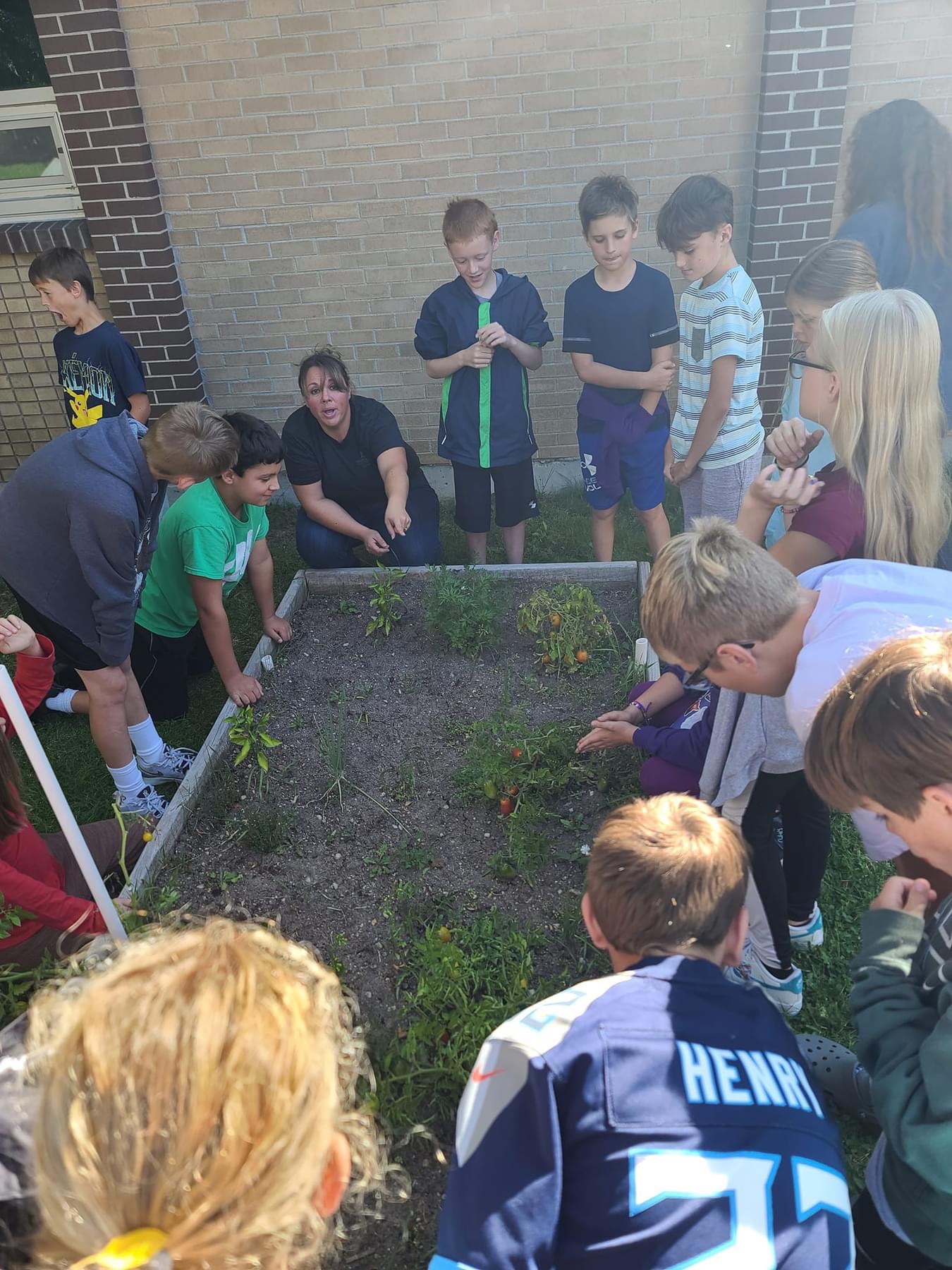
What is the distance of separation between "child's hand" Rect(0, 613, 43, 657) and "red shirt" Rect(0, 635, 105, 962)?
545mm

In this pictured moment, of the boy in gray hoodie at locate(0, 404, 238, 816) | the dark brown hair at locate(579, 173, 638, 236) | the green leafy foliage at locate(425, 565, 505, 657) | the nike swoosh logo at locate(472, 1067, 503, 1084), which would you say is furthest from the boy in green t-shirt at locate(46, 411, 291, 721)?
the nike swoosh logo at locate(472, 1067, 503, 1084)

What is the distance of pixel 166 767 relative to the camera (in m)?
3.80

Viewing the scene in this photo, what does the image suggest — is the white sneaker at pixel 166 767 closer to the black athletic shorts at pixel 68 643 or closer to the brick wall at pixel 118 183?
the black athletic shorts at pixel 68 643

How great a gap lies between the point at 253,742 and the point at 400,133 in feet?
12.7

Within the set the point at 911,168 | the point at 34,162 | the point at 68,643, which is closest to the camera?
the point at 68,643

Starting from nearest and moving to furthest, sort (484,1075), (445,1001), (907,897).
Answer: (484,1075) → (907,897) → (445,1001)

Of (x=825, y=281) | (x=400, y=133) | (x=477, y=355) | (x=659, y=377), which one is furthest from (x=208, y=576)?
(x=400, y=133)

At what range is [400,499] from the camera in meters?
4.36

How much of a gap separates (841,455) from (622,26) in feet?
12.9

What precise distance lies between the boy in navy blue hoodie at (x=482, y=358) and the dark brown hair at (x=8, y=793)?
2.81 m

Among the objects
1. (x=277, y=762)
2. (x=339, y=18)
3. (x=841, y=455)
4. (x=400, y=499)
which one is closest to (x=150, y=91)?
(x=339, y=18)

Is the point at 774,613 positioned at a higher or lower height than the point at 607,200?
lower

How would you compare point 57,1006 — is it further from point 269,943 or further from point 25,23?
point 25,23

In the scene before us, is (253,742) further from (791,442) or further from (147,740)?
(791,442)
